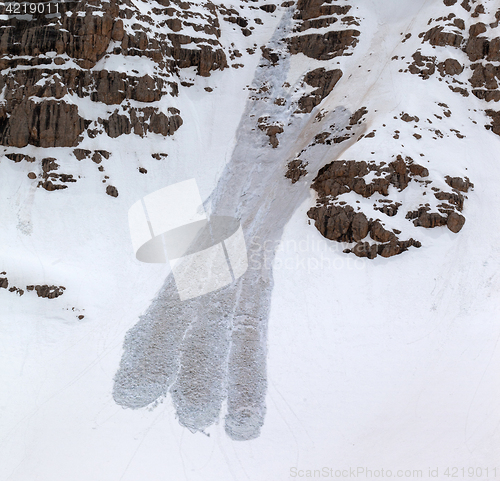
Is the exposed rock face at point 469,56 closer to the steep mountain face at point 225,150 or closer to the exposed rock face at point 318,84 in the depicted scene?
the steep mountain face at point 225,150

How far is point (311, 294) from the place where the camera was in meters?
24.3

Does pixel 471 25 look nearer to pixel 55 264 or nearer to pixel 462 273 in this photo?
pixel 462 273

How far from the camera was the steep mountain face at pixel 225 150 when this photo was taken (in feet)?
73.0

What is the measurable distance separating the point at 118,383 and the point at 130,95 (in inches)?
995

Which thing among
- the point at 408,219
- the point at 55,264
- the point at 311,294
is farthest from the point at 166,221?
the point at 408,219

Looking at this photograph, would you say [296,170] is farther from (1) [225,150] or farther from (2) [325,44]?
(2) [325,44]

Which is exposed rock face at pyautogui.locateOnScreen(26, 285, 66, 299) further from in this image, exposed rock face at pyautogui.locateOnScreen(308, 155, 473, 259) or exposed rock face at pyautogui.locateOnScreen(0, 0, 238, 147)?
exposed rock face at pyautogui.locateOnScreen(308, 155, 473, 259)
